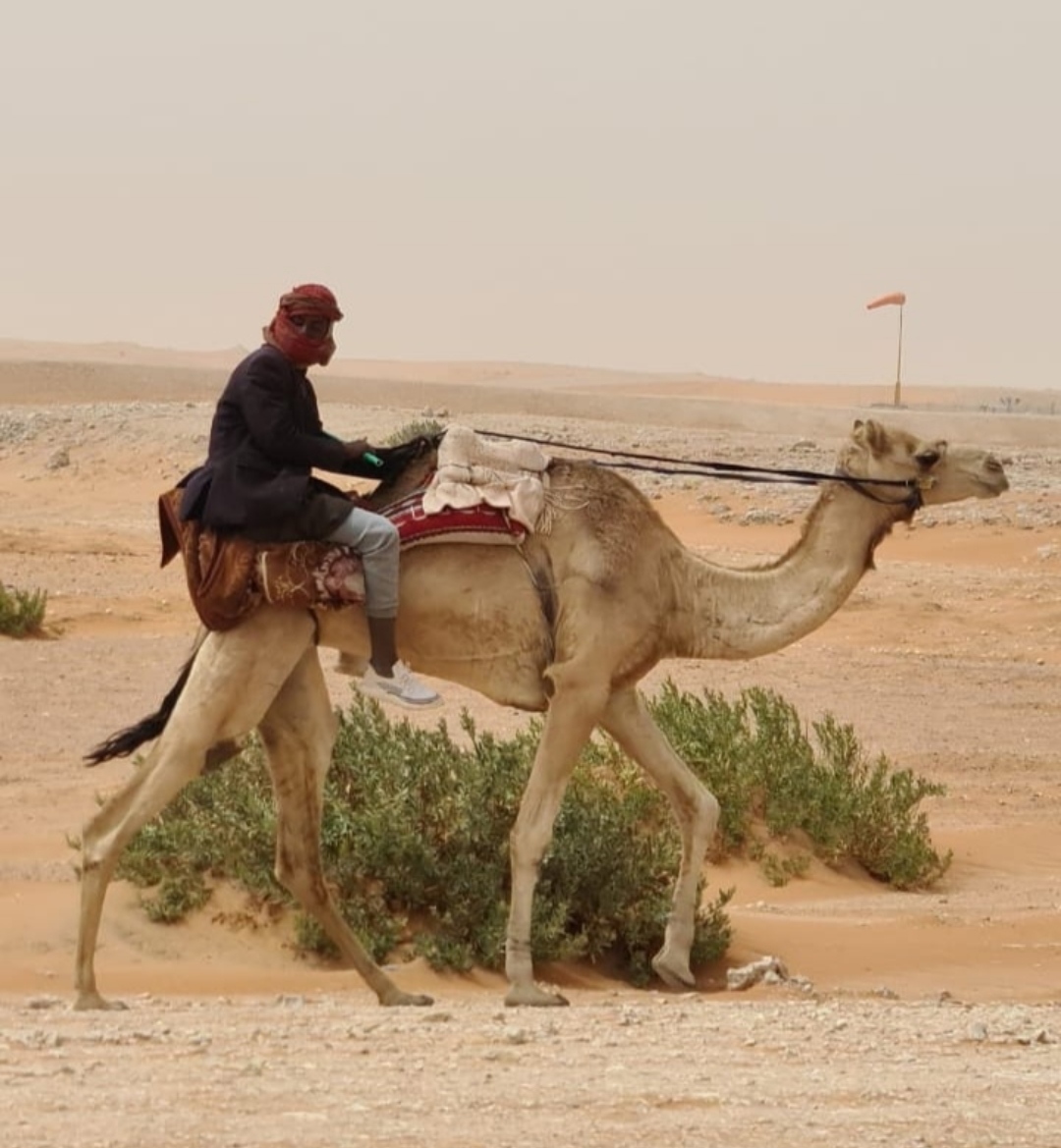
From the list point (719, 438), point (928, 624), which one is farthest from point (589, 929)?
point (719, 438)

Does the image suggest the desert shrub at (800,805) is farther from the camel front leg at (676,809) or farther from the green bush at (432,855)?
the camel front leg at (676,809)

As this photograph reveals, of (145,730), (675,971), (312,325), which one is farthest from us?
(675,971)

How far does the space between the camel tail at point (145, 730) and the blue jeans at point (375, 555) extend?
2.69ft

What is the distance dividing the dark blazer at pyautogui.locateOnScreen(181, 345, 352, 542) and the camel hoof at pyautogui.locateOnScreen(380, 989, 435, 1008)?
6.01 feet

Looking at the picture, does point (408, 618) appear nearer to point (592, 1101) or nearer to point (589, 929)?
point (589, 929)

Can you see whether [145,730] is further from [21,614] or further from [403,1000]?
[21,614]

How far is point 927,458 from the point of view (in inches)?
436

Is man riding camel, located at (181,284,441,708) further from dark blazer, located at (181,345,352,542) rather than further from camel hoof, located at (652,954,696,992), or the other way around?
camel hoof, located at (652,954,696,992)

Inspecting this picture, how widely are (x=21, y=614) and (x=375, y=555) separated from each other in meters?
12.7

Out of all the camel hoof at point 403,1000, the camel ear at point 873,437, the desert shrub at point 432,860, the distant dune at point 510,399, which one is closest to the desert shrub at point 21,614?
the desert shrub at point 432,860

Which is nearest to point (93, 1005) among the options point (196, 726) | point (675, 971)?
point (196, 726)

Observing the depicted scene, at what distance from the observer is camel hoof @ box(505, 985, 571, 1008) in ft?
33.1

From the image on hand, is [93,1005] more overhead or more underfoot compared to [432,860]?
more underfoot

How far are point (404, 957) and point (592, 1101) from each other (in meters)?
4.05
